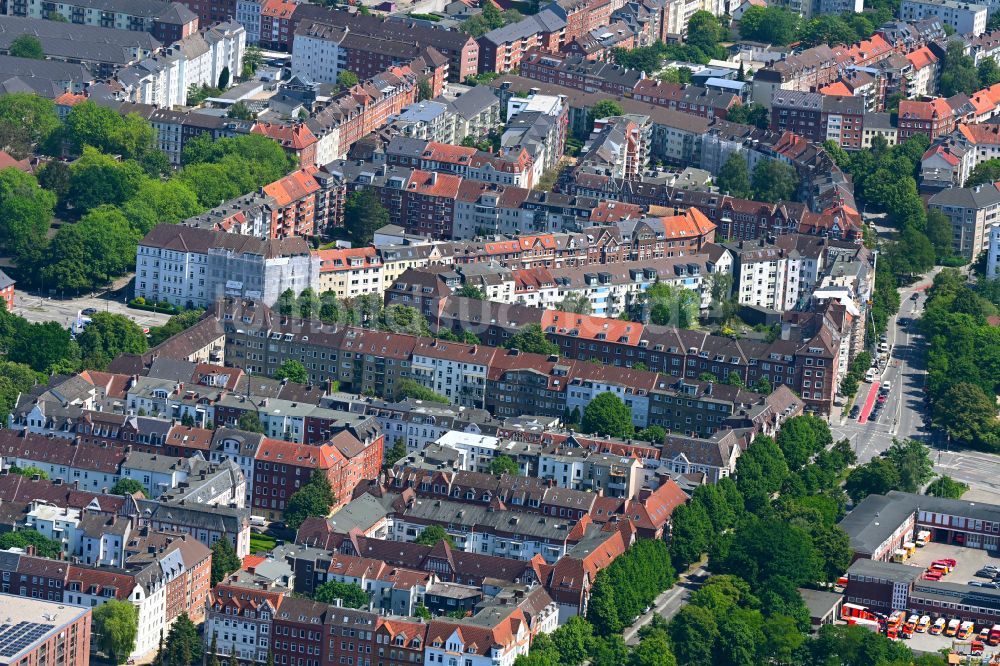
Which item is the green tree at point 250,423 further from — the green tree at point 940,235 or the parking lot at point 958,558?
the green tree at point 940,235

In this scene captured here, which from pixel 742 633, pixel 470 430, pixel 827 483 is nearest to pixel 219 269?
pixel 470 430

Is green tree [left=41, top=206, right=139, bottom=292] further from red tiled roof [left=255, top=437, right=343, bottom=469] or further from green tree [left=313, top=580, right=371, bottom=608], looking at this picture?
green tree [left=313, top=580, right=371, bottom=608]

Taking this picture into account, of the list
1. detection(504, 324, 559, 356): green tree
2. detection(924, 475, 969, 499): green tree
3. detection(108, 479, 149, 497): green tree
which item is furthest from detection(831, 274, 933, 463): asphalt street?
detection(108, 479, 149, 497): green tree

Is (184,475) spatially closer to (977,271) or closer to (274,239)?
(274,239)

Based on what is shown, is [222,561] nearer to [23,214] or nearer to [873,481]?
[873,481]

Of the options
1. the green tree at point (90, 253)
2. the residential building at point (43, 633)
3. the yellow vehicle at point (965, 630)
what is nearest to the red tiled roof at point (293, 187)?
the green tree at point (90, 253)

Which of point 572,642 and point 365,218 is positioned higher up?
point 365,218

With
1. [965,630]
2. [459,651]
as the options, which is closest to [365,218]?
[965,630]
